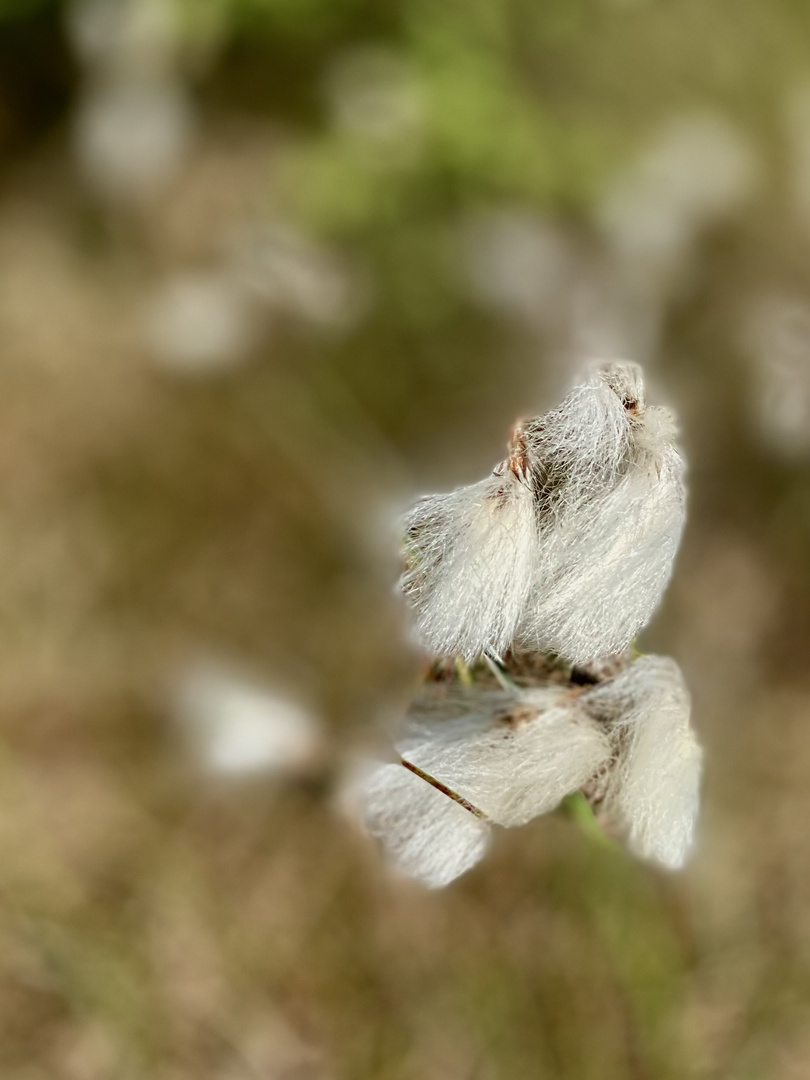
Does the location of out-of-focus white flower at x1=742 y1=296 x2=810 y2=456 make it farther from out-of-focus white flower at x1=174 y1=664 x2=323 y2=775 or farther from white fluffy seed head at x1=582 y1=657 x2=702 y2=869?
white fluffy seed head at x1=582 y1=657 x2=702 y2=869

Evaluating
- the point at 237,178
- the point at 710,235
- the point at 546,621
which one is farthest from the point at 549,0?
the point at 546,621

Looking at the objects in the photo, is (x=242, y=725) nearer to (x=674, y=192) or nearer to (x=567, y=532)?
(x=567, y=532)

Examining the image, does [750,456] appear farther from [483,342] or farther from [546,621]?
[546,621]

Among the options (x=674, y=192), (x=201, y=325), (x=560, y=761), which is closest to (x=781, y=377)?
(x=674, y=192)

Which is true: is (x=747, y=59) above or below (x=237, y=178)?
below

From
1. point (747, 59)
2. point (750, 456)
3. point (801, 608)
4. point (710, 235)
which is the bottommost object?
point (801, 608)

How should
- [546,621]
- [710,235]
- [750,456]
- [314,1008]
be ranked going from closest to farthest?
[546,621] → [314,1008] → [750,456] → [710,235]

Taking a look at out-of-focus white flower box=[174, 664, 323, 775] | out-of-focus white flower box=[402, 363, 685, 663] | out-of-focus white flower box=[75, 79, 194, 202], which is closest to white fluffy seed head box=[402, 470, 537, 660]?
out-of-focus white flower box=[402, 363, 685, 663]
